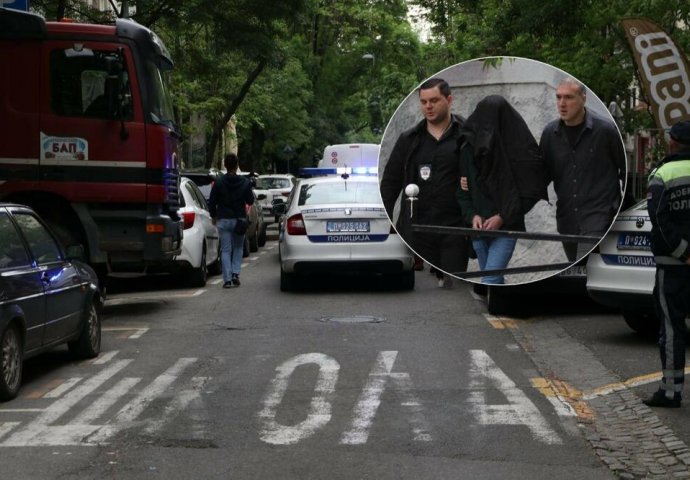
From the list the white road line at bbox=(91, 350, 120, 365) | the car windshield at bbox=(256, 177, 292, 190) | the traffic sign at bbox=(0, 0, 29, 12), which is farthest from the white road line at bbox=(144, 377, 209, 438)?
the car windshield at bbox=(256, 177, 292, 190)

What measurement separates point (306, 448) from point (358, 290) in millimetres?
10636

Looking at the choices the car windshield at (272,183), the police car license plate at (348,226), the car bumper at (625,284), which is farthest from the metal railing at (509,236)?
the car windshield at (272,183)

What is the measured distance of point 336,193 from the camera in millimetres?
17156

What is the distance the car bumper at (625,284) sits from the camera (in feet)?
35.5

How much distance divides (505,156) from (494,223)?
0.20m

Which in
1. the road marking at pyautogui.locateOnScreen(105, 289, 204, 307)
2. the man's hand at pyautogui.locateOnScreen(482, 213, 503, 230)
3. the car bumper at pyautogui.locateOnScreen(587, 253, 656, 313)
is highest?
the man's hand at pyautogui.locateOnScreen(482, 213, 503, 230)

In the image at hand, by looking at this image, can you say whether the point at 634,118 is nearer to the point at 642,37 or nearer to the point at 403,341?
the point at 642,37

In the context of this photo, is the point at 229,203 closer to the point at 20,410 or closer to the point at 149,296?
the point at 149,296

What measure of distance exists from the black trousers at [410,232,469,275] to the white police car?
40.7 ft

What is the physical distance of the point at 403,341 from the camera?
39.5 ft

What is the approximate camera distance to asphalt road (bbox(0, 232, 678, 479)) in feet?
21.5

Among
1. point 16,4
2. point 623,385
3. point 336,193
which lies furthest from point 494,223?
point 336,193

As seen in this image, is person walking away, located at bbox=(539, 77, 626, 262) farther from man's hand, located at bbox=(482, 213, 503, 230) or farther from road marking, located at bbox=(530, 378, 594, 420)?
road marking, located at bbox=(530, 378, 594, 420)

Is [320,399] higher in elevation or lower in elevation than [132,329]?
higher
